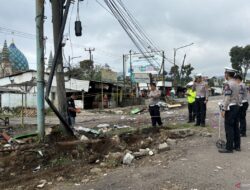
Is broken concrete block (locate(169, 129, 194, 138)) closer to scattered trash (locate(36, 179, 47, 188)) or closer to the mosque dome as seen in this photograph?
scattered trash (locate(36, 179, 47, 188))

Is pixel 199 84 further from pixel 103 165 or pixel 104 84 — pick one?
pixel 104 84

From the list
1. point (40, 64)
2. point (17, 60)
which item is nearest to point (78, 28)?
point (40, 64)

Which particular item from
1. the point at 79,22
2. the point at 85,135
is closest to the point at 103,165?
the point at 85,135

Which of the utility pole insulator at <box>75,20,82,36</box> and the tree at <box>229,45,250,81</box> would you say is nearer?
the utility pole insulator at <box>75,20,82,36</box>

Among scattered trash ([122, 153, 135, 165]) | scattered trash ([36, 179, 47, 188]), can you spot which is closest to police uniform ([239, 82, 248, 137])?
scattered trash ([122, 153, 135, 165])

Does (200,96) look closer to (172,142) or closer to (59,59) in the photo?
(172,142)

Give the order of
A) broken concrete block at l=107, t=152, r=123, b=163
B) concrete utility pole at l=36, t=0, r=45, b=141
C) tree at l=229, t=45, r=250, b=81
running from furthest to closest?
tree at l=229, t=45, r=250, b=81, concrete utility pole at l=36, t=0, r=45, b=141, broken concrete block at l=107, t=152, r=123, b=163

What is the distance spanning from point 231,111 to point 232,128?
14.8 inches

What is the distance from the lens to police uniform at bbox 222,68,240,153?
8.77 meters

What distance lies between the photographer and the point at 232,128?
29.2ft

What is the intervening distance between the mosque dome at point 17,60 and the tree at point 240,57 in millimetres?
39347

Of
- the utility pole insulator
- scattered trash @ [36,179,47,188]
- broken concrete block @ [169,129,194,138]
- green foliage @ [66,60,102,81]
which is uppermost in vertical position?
green foliage @ [66,60,102,81]

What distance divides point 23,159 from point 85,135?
308 cm

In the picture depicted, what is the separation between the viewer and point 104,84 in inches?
1672
